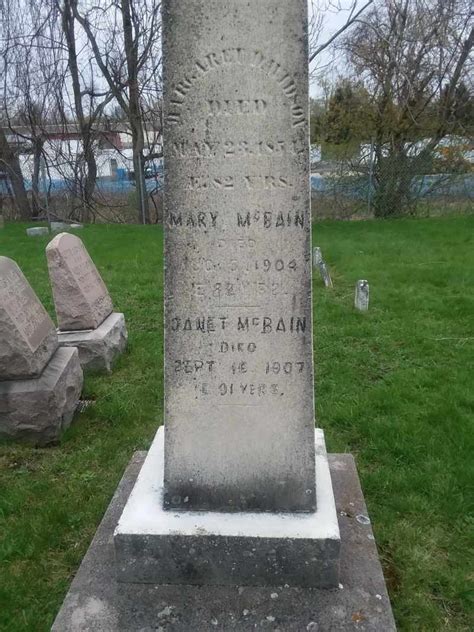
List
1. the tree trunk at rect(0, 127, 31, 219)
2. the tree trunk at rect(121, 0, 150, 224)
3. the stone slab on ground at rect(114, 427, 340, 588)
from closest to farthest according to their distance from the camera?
the stone slab on ground at rect(114, 427, 340, 588) < the tree trunk at rect(121, 0, 150, 224) < the tree trunk at rect(0, 127, 31, 219)

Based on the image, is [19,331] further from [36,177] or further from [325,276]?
[36,177]

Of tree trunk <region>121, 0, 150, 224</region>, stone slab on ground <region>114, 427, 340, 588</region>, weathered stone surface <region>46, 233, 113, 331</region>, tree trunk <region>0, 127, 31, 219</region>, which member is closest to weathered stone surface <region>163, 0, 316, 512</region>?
stone slab on ground <region>114, 427, 340, 588</region>

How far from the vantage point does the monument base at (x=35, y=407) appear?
11.7 feet

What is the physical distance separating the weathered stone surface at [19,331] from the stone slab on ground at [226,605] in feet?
5.47

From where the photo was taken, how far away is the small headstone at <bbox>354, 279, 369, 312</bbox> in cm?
612

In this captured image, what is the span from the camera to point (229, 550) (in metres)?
2.05

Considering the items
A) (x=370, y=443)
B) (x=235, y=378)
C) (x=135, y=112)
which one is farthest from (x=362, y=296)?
(x=135, y=112)

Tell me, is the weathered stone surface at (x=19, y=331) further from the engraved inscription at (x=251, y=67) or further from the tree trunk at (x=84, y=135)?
the tree trunk at (x=84, y=135)

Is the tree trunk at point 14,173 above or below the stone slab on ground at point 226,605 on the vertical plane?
above

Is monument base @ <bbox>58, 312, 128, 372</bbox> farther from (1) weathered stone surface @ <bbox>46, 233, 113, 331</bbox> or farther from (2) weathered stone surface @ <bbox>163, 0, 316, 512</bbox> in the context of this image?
(2) weathered stone surface @ <bbox>163, 0, 316, 512</bbox>

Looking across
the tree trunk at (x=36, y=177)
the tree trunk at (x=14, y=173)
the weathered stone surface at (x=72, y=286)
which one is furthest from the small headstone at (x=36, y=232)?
the weathered stone surface at (x=72, y=286)

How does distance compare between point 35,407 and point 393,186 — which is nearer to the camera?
point 35,407

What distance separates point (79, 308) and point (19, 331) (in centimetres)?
130

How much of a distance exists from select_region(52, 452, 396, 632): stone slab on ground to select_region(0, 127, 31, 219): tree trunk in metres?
14.3
